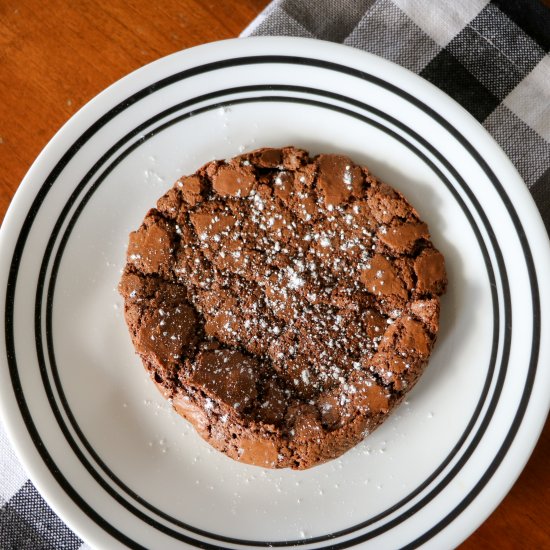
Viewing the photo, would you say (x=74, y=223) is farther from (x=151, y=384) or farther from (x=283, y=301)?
(x=283, y=301)

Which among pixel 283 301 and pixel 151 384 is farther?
pixel 151 384

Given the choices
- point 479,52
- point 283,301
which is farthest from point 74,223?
point 479,52

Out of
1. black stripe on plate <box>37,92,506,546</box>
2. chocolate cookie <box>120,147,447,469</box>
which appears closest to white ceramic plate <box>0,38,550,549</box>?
black stripe on plate <box>37,92,506,546</box>

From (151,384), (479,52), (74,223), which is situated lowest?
(151,384)

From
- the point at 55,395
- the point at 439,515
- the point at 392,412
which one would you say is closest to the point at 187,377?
the point at 55,395

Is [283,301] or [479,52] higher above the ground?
[479,52]

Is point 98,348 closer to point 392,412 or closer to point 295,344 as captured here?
point 295,344

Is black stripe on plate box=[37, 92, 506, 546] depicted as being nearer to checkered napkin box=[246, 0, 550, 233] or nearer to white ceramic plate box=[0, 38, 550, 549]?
white ceramic plate box=[0, 38, 550, 549]
